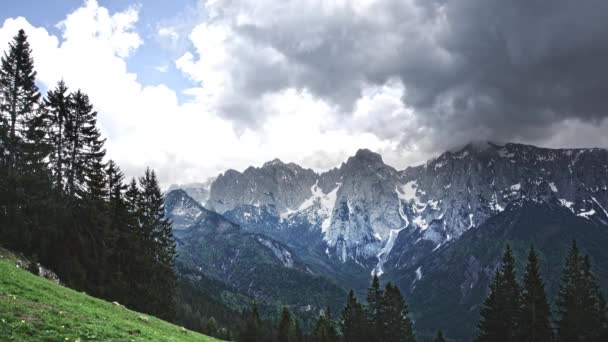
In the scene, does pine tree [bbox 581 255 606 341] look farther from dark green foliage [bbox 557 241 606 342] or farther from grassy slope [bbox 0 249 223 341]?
grassy slope [bbox 0 249 223 341]

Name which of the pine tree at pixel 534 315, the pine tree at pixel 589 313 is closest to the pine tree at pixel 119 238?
the pine tree at pixel 534 315

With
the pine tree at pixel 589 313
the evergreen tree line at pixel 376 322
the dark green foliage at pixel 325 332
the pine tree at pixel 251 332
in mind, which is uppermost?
the pine tree at pixel 589 313

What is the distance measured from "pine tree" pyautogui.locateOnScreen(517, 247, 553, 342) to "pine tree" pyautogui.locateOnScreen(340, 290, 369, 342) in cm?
3607

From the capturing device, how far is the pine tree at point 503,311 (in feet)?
254

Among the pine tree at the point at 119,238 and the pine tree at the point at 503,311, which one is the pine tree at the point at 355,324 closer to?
the pine tree at the point at 503,311

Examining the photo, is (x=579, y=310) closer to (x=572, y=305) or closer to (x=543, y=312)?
(x=572, y=305)

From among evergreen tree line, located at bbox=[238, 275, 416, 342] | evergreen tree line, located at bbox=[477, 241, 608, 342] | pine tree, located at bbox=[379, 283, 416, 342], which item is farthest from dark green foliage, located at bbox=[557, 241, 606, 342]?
pine tree, located at bbox=[379, 283, 416, 342]

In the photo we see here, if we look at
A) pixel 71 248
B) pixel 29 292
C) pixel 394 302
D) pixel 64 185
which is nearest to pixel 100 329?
pixel 29 292

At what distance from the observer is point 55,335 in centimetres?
2431

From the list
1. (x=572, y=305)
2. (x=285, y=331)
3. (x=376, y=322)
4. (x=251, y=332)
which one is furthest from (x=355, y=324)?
(x=572, y=305)

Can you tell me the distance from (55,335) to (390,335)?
87125mm

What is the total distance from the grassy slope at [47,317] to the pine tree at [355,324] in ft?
248

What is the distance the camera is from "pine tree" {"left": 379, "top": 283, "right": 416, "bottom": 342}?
101 metres

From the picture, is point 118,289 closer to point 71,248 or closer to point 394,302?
point 71,248
